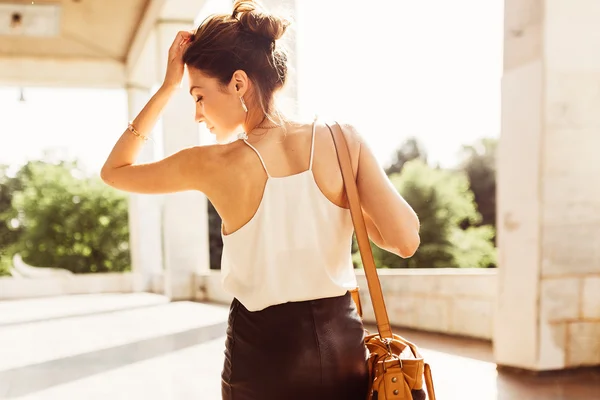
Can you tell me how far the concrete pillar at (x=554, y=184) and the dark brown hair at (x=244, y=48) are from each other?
117 inches

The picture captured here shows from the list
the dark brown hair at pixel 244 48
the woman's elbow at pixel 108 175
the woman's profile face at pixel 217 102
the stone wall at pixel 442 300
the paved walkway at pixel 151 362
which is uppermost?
the dark brown hair at pixel 244 48

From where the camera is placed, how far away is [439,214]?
51.1 feet

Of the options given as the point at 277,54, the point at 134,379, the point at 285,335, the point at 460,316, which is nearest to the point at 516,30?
the point at 460,316

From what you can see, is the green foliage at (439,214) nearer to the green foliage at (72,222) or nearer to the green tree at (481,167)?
the green foliage at (72,222)

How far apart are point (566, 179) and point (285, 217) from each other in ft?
10.3

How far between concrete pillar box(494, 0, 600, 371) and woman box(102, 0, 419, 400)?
284 centimetres

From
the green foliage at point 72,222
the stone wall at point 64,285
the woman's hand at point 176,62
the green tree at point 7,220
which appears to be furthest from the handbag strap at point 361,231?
the green tree at point 7,220

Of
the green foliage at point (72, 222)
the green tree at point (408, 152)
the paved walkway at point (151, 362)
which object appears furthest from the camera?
the green tree at point (408, 152)

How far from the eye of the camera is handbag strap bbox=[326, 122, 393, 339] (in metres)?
1.14

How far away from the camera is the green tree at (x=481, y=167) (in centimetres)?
3145

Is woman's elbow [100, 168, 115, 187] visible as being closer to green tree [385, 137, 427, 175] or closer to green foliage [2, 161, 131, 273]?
green foliage [2, 161, 131, 273]

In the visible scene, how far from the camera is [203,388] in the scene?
146 inches

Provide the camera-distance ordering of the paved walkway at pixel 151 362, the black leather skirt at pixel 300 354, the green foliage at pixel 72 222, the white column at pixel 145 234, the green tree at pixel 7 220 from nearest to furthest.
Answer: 1. the black leather skirt at pixel 300 354
2. the paved walkway at pixel 151 362
3. the white column at pixel 145 234
4. the green foliage at pixel 72 222
5. the green tree at pixel 7 220

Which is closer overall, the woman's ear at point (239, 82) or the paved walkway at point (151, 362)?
the woman's ear at point (239, 82)
